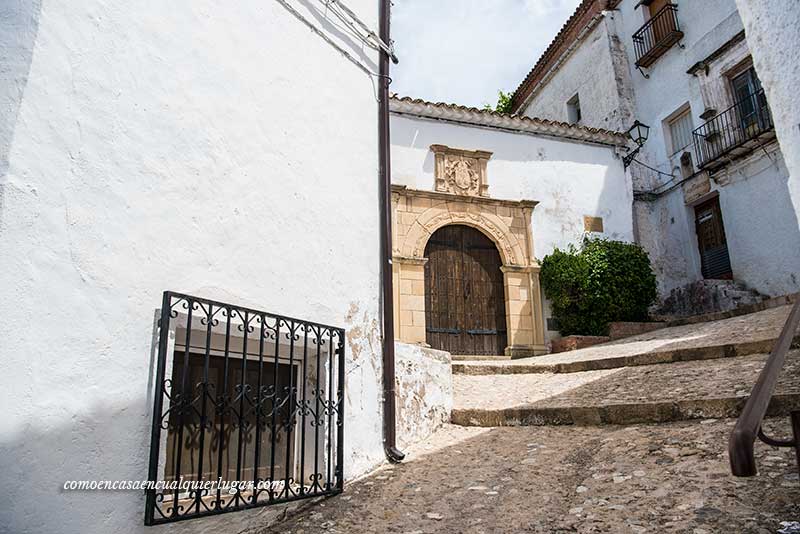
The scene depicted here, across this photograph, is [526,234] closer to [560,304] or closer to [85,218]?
[560,304]

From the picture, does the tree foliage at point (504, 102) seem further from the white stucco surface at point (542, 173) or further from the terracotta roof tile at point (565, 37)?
the white stucco surface at point (542, 173)

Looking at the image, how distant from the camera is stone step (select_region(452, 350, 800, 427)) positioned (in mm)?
3621

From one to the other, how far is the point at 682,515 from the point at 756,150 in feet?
32.3

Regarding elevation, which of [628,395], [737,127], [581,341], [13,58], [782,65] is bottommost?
[628,395]

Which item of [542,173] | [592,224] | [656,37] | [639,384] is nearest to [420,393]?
[639,384]

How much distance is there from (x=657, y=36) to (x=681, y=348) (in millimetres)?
9727

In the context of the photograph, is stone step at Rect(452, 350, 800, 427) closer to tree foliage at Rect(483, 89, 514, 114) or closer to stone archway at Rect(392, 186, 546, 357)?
stone archway at Rect(392, 186, 546, 357)

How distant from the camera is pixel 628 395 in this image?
4402 mm

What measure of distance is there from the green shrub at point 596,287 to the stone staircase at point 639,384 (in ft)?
6.21

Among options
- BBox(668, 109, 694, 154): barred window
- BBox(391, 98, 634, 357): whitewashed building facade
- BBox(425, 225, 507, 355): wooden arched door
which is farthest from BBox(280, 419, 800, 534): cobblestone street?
BBox(668, 109, 694, 154): barred window

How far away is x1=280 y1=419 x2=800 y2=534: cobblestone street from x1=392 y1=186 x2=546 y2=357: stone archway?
4.41m

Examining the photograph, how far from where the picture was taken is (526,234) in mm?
9477

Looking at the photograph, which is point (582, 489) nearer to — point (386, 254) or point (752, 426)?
point (752, 426)

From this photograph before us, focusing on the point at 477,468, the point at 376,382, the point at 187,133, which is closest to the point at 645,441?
the point at 477,468
